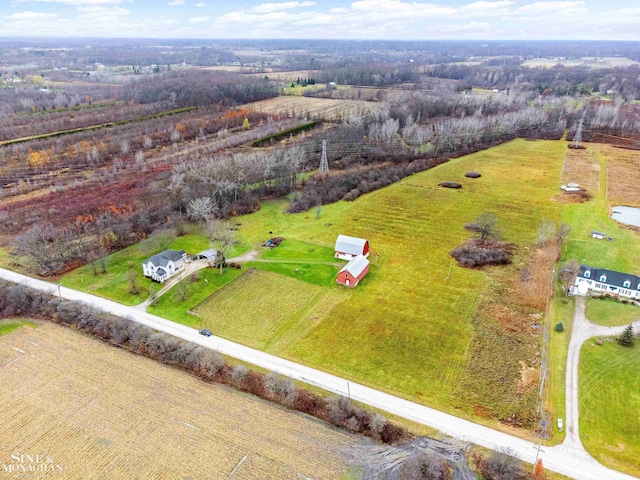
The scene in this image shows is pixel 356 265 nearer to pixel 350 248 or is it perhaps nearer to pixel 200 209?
pixel 350 248

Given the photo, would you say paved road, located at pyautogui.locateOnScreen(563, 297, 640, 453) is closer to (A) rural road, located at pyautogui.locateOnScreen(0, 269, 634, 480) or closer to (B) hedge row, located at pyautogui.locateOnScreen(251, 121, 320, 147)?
(A) rural road, located at pyautogui.locateOnScreen(0, 269, 634, 480)

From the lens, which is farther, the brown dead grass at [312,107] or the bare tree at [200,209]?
the brown dead grass at [312,107]

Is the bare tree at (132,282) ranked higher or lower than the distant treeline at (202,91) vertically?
lower

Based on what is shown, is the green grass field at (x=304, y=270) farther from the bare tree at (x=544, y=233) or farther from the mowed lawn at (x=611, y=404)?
the bare tree at (x=544, y=233)

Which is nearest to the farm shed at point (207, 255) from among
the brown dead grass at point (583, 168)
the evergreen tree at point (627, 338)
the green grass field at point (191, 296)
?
the green grass field at point (191, 296)

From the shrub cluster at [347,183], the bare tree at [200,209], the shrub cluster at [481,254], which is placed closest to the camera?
the shrub cluster at [481,254]

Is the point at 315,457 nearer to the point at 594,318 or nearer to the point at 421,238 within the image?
the point at 594,318

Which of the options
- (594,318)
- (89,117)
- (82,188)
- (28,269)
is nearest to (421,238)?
(594,318)
